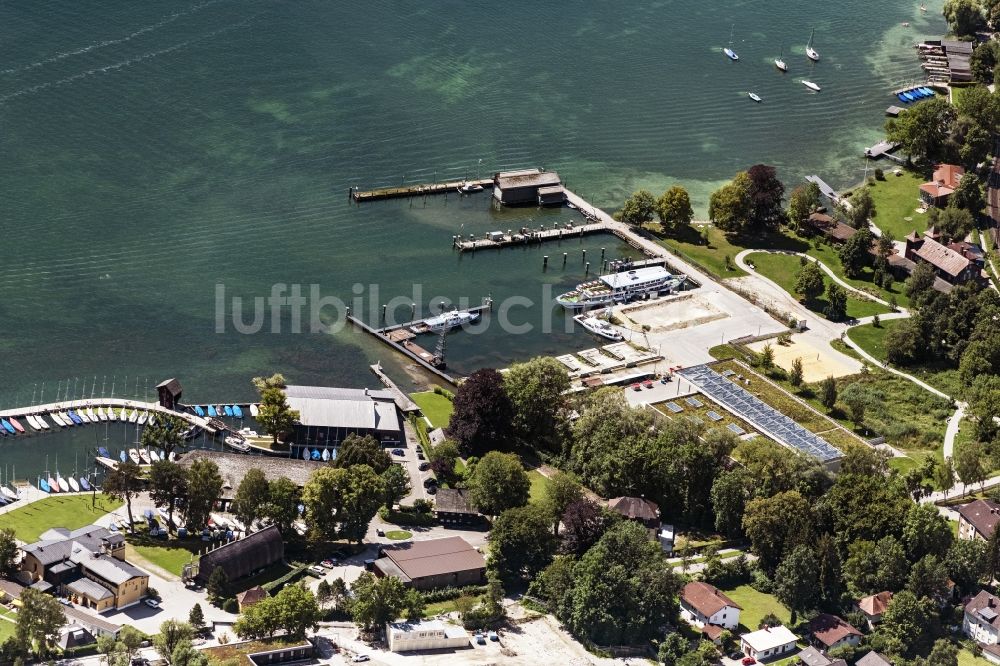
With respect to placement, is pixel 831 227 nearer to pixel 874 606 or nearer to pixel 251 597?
pixel 874 606

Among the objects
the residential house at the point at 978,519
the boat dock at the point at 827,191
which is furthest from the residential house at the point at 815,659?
the boat dock at the point at 827,191

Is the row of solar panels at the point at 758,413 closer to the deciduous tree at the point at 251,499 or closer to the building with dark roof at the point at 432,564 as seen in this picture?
the building with dark roof at the point at 432,564

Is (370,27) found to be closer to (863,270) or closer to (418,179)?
(418,179)

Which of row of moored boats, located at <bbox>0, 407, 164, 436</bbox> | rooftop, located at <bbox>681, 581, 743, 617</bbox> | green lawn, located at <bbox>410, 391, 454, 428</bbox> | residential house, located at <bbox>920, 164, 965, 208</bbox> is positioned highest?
residential house, located at <bbox>920, 164, 965, 208</bbox>

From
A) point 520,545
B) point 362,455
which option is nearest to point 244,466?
point 362,455

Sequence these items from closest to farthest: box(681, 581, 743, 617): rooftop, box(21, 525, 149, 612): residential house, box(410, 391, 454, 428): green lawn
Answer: box(21, 525, 149, 612): residential house < box(681, 581, 743, 617): rooftop < box(410, 391, 454, 428): green lawn

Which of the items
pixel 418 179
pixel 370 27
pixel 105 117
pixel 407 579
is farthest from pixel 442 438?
pixel 370 27

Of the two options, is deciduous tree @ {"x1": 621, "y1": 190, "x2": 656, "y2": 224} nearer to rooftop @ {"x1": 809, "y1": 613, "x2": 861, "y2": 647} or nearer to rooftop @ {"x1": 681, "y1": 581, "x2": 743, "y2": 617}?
rooftop @ {"x1": 681, "y1": 581, "x2": 743, "y2": 617}

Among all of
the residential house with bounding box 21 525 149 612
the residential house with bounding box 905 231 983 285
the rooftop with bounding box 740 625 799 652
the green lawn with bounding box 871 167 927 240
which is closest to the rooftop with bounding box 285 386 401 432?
the residential house with bounding box 21 525 149 612
